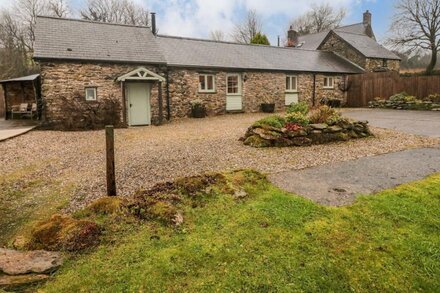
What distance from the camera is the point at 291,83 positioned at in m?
20.2

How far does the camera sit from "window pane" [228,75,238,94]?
17859 mm

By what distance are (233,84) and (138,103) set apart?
622cm

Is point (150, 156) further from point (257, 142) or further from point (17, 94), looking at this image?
point (17, 94)

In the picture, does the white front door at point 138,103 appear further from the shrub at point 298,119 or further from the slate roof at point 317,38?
the slate roof at point 317,38

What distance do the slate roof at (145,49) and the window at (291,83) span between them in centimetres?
62

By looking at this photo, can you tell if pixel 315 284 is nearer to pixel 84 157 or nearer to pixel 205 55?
pixel 84 157

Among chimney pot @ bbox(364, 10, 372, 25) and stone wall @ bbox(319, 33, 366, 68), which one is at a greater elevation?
chimney pot @ bbox(364, 10, 372, 25)

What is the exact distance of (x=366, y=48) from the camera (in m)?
26.3

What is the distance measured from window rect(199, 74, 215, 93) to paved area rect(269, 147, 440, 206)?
11.5m

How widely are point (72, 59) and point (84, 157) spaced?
728 cm

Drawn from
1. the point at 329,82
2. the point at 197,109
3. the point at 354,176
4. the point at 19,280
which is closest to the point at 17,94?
the point at 197,109

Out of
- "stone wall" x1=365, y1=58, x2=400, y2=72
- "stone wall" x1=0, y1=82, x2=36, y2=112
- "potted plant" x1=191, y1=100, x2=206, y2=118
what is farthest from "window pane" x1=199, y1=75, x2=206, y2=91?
"stone wall" x1=365, y1=58, x2=400, y2=72

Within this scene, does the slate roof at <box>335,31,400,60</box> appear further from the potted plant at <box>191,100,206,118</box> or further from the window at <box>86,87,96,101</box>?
the window at <box>86,87,96,101</box>

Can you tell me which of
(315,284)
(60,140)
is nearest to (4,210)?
(315,284)
